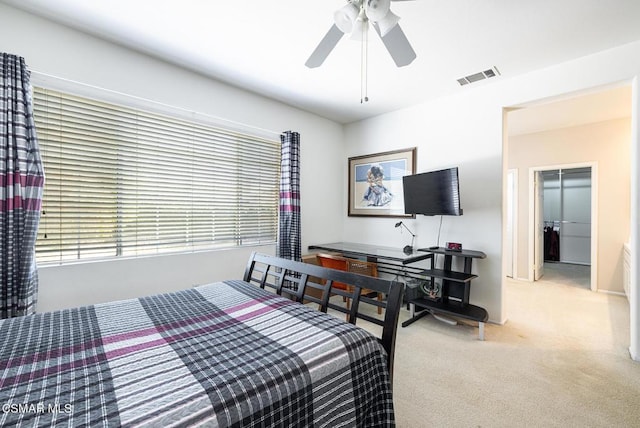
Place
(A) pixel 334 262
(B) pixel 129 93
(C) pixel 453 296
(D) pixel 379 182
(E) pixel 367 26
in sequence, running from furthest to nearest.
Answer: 1. (D) pixel 379 182
2. (A) pixel 334 262
3. (C) pixel 453 296
4. (B) pixel 129 93
5. (E) pixel 367 26

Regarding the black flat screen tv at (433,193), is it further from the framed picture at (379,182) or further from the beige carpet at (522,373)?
the beige carpet at (522,373)

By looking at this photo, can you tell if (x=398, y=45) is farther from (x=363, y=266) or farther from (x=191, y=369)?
(x=363, y=266)

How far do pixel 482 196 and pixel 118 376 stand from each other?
11.1ft

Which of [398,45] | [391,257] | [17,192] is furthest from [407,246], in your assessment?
[17,192]

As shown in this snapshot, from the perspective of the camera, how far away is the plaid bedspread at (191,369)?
76cm

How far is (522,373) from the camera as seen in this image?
2.12 metres

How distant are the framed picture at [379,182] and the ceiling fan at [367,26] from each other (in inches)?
76.3

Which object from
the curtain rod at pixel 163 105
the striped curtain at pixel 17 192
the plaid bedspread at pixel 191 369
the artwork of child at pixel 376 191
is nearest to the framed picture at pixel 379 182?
the artwork of child at pixel 376 191

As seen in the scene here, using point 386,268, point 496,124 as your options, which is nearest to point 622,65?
point 496,124

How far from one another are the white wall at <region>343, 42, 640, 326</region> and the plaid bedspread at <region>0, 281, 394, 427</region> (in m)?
2.45

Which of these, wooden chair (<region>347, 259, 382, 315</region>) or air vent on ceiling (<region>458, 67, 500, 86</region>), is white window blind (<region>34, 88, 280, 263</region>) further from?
air vent on ceiling (<region>458, 67, 500, 86</region>)

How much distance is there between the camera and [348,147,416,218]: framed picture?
3752 millimetres

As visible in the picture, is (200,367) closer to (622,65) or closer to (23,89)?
(23,89)

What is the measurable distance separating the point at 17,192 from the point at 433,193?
3482 mm
